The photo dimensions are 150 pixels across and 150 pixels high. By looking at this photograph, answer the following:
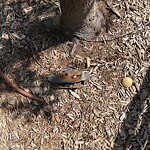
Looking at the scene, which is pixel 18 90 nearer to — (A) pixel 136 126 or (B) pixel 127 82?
(B) pixel 127 82

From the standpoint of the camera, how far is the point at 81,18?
380cm

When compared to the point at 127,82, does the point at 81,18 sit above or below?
above

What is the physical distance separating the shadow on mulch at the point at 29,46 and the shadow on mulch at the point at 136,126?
748 mm

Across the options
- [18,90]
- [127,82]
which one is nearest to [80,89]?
[127,82]

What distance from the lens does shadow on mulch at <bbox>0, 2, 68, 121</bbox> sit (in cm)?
389

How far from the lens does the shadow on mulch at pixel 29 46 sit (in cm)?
389

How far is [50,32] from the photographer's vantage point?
408 centimetres

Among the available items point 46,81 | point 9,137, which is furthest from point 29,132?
point 46,81

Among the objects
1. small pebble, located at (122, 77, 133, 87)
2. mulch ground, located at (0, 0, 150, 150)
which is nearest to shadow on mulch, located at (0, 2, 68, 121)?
mulch ground, located at (0, 0, 150, 150)

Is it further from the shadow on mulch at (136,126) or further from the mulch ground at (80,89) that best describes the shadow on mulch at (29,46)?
the shadow on mulch at (136,126)

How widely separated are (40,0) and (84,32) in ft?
2.26

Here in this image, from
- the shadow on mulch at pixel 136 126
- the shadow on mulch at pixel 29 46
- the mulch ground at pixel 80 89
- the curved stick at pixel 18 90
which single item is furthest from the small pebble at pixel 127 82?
the curved stick at pixel 18 90

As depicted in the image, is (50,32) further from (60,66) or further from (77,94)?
(77,94)

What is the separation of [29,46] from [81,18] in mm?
666
